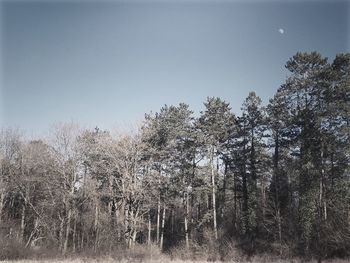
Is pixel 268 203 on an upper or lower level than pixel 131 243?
upper

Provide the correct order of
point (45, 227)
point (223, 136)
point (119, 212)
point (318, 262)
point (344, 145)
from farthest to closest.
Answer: point (223, 136) → point (45, 227) → point (119, 212) → point (344, 145) → point (318, 262)

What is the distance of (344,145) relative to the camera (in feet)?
98.3

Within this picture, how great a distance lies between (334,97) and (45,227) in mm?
29454

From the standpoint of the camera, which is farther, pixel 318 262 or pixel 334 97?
pixel 334 97

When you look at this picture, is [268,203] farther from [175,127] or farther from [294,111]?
[175,127]

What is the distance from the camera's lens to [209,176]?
1683 inches

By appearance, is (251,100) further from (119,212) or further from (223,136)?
(119,212)

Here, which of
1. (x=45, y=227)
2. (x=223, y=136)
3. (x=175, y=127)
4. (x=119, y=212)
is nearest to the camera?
(x=119, y=212)

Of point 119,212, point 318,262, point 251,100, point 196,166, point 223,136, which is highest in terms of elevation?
point 251,100

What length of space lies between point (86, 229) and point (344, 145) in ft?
100

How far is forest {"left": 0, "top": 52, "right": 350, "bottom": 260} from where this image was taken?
1182 inches

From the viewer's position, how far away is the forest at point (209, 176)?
30.0 meters

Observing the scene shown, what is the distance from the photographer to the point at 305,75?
34688 mm

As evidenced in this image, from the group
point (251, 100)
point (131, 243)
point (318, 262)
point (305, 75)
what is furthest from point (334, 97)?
point (131, 243)
